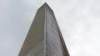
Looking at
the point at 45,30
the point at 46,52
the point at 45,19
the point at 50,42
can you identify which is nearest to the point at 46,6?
the point at 45,19

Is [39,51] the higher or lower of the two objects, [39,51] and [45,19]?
the lower

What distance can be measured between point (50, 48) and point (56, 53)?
0.36 m

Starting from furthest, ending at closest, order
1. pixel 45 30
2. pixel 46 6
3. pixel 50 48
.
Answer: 1. pixel 46 6
2. pixel 45 30
3. pixel 50 48

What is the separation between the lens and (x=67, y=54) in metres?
11.6

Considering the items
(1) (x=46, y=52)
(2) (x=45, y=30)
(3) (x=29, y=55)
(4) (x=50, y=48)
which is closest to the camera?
(1) (x=46, y=52)

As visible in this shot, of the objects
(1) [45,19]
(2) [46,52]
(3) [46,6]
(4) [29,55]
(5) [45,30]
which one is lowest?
(2) [46,52]

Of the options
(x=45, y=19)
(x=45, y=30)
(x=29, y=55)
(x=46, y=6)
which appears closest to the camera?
(x=29, y=55)

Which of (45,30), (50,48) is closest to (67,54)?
(45,30)

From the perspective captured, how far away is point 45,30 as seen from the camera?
9297 millimetres

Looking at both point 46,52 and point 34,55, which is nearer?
point 46,52

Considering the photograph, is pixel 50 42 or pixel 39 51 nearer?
pixel 39 51

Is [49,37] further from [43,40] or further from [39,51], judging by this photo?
[39,51]

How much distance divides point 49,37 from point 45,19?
2.36m

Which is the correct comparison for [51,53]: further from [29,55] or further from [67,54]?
[67,54]
